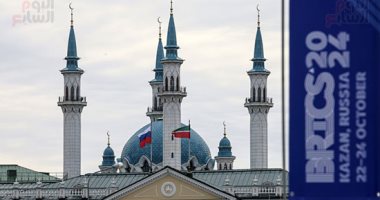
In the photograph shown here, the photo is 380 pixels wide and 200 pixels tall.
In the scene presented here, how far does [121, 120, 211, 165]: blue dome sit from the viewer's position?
550 feet

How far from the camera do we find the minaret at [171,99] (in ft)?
499

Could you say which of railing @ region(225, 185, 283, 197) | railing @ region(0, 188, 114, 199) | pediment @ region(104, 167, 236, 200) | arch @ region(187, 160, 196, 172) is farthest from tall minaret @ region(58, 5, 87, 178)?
railing @ region(225, 185, 283, 197)

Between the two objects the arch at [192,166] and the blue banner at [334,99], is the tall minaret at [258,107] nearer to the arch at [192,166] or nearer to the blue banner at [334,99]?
the arch at [192,166]

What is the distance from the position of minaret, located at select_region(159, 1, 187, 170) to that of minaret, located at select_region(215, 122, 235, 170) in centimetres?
2665

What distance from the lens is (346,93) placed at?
28.7 metres

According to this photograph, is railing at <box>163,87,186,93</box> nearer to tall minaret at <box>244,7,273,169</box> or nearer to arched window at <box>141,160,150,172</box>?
tall minaret at <box>244,7,273,169</box>

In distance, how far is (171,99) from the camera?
15450 centimetres

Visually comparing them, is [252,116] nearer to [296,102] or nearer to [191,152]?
[191,152]

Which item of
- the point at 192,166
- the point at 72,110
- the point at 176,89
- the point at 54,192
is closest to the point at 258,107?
the point at 192,166

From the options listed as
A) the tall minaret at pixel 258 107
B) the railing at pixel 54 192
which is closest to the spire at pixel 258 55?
the tall minaret at pixel 258 107

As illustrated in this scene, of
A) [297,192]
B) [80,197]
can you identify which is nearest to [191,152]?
[80,197]

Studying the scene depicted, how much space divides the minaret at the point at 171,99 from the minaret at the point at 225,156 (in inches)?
1049

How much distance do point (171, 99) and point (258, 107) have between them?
45.5ft

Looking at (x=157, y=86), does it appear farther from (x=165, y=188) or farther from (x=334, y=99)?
(x=334, y=99)
